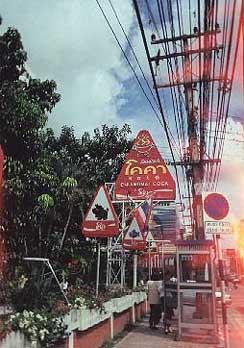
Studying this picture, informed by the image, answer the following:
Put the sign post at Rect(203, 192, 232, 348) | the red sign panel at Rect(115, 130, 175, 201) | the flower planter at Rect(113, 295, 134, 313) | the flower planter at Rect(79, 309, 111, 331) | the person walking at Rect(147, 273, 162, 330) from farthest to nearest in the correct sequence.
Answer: the red sign panel at Rect(115, 130, 175, 201) < the person walking at Rect(147, 273, 162, 330) < the flower planter at Rect(113, 295, 134, 313) < the sign post at Rect(203, 192, 232, 348) < the flower planter at Rect(79, 309, 111, 331)

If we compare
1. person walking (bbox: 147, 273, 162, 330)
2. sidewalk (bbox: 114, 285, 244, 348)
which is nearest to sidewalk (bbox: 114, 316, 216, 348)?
sidewalk (bbox: 114, 285, 244, 348)

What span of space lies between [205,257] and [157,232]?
52.7 feet

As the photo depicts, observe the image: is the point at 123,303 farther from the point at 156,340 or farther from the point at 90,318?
the point at 90,318

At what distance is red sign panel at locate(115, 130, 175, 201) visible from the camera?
51.0ft

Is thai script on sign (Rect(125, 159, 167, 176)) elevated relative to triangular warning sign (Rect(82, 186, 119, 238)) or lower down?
elevated

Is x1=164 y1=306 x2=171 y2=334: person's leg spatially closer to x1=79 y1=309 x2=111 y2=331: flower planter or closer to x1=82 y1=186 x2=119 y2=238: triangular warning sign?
x1=79 y1=309 x2=111 y2=331: flower planter

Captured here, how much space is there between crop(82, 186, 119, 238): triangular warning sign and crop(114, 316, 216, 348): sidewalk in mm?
2691

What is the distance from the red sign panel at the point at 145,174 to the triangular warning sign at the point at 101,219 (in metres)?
3.93

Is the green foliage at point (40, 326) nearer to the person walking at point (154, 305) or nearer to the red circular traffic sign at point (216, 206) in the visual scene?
the red circular traffic sign at point (216, 206)

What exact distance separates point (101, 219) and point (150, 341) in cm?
343

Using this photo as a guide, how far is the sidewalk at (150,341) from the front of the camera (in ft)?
38.1

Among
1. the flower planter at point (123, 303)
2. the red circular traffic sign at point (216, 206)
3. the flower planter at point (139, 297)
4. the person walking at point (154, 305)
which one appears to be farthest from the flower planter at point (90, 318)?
the flower planter at point (139, 297)

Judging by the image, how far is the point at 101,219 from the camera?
38.9 feet

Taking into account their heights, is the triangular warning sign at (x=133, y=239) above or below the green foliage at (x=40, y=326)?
above
